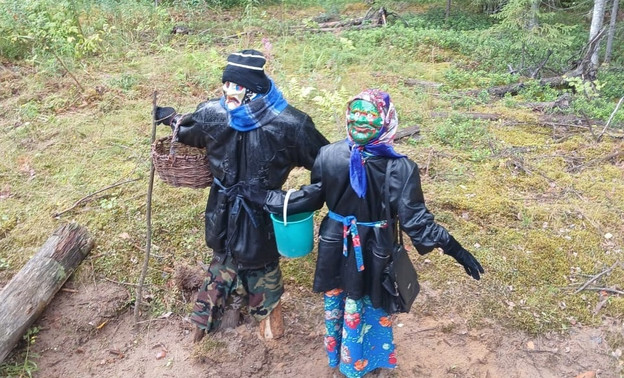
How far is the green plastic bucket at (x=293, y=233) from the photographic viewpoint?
2926mm

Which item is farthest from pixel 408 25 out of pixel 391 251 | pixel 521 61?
pixel 391 251

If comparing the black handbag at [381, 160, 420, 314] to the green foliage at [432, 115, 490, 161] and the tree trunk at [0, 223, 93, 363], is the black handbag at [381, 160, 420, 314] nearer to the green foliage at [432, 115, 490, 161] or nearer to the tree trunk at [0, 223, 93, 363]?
the tree trunk at [0, 223, 93, 363]

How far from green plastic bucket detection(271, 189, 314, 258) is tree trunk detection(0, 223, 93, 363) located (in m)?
2.23

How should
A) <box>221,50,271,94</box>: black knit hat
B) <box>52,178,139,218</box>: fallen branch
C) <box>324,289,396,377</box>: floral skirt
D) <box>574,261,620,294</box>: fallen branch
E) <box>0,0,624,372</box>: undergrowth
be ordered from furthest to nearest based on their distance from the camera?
<box>52,178,139,218</box>: fallen branch → <box>0,0,624,372</box>: undergrowth → <box>574,261,620,294</box>: fallen branch → <box>324,289,396,377</box>: floral skirt → <box>221,50,271,94</box>: black knit hat

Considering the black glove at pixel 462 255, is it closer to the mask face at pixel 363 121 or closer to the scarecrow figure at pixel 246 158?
the mask face at pixel 363 121

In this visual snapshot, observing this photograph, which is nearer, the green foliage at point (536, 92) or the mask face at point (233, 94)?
the mask face at point (233, 94)

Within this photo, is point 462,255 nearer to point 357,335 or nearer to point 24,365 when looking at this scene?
point 357,335

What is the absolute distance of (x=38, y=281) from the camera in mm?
4000

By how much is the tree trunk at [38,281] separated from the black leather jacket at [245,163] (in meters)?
1.67

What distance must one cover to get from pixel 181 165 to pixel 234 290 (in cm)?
99

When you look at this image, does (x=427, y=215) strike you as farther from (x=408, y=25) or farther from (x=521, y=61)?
(x=408, y=25)

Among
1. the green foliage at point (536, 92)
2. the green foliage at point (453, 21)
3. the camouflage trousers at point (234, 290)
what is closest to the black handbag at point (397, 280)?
the camouflage trousers at point (234, 290)

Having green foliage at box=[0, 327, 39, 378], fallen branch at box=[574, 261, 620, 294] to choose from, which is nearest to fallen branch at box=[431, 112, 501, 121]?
fallen branch at box=[574, 261, 620, 294]

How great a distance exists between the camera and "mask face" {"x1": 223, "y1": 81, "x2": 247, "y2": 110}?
9.50ft
